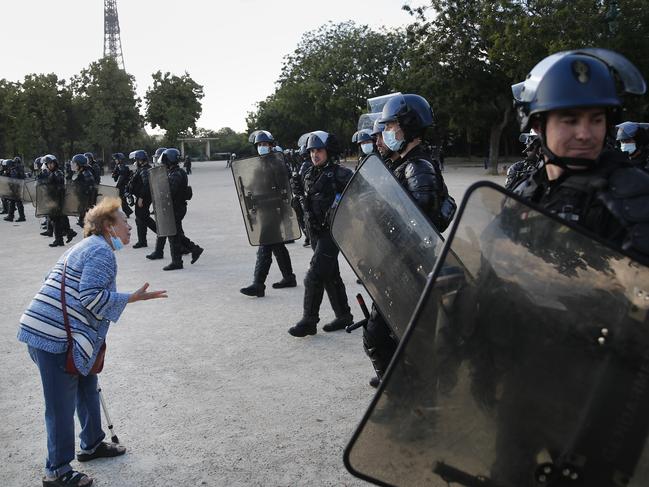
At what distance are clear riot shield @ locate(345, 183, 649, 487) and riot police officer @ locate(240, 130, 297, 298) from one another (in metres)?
5.67

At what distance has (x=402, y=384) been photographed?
151 cm

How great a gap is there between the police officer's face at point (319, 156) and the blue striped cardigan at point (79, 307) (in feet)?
9.99

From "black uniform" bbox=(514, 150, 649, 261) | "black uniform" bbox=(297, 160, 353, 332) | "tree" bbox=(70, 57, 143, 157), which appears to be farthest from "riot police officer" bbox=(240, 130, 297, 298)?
"tree" bbox=(70, 57, 143, 157)

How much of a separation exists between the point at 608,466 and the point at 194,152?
282 ft

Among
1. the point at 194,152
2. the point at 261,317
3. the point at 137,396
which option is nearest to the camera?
the point at 137,396

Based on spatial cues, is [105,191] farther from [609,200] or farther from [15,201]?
[609,200]

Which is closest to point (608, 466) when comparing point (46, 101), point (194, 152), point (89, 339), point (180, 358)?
point (89, 339)

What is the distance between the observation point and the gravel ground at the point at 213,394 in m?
3.34

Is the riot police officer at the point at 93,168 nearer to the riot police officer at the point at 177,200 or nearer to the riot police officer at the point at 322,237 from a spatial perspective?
the riot police officer at the point at 177,200

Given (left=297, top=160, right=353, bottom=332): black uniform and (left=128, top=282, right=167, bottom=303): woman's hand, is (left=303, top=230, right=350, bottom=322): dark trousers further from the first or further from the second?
(left=128, top=282, right=167, bottom=303): woman's hand

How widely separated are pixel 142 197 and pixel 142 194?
0.18 feet

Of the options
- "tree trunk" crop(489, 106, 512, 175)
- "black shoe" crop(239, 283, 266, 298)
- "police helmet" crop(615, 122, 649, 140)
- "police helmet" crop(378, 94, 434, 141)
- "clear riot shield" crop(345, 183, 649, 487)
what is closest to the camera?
"clear riot shield" crop(345, 183, 649, 487)

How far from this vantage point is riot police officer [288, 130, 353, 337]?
18.3ft

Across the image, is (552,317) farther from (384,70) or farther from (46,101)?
(46,101)
